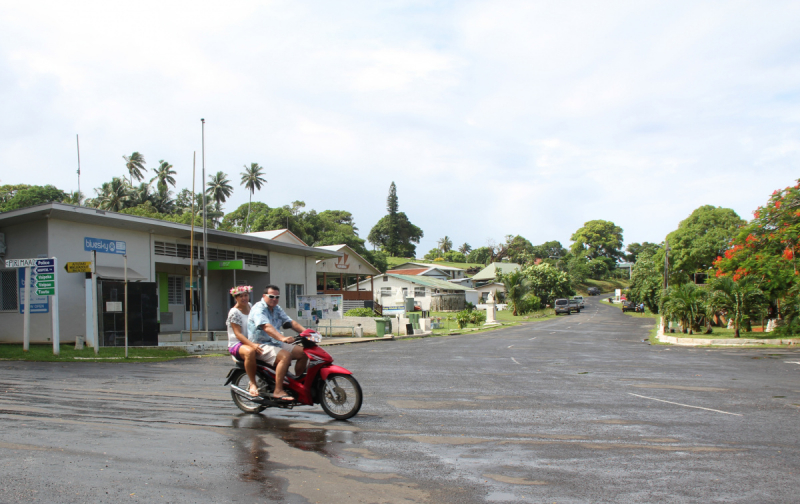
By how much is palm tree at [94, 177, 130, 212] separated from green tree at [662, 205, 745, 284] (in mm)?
63815

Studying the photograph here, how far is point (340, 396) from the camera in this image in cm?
781

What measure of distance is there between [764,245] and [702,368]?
13.1 m

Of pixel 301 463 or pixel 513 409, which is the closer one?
pixel 301 463

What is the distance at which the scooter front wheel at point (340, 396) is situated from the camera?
25.4 ft

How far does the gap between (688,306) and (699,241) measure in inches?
1144

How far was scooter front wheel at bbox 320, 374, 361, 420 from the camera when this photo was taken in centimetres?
774

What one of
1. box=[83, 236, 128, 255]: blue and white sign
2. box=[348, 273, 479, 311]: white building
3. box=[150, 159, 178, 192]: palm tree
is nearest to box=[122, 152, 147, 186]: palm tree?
box=[150, 159, 178, 192]: palm tree

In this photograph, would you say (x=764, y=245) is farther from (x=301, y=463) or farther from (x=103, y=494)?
(x=103, y=494)

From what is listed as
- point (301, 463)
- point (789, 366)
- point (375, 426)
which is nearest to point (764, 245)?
point (789, 366)

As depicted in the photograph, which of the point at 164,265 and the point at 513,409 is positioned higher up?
the point at 164,265

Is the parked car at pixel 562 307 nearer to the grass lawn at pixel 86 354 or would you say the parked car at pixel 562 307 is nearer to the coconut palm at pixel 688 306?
the coconut palm at pixel 688 306

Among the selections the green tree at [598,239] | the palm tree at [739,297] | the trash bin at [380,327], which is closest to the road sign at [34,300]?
the trash bin at [380,327]

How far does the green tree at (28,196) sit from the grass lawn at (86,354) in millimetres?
47875

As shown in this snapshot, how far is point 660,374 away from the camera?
13352 mm
